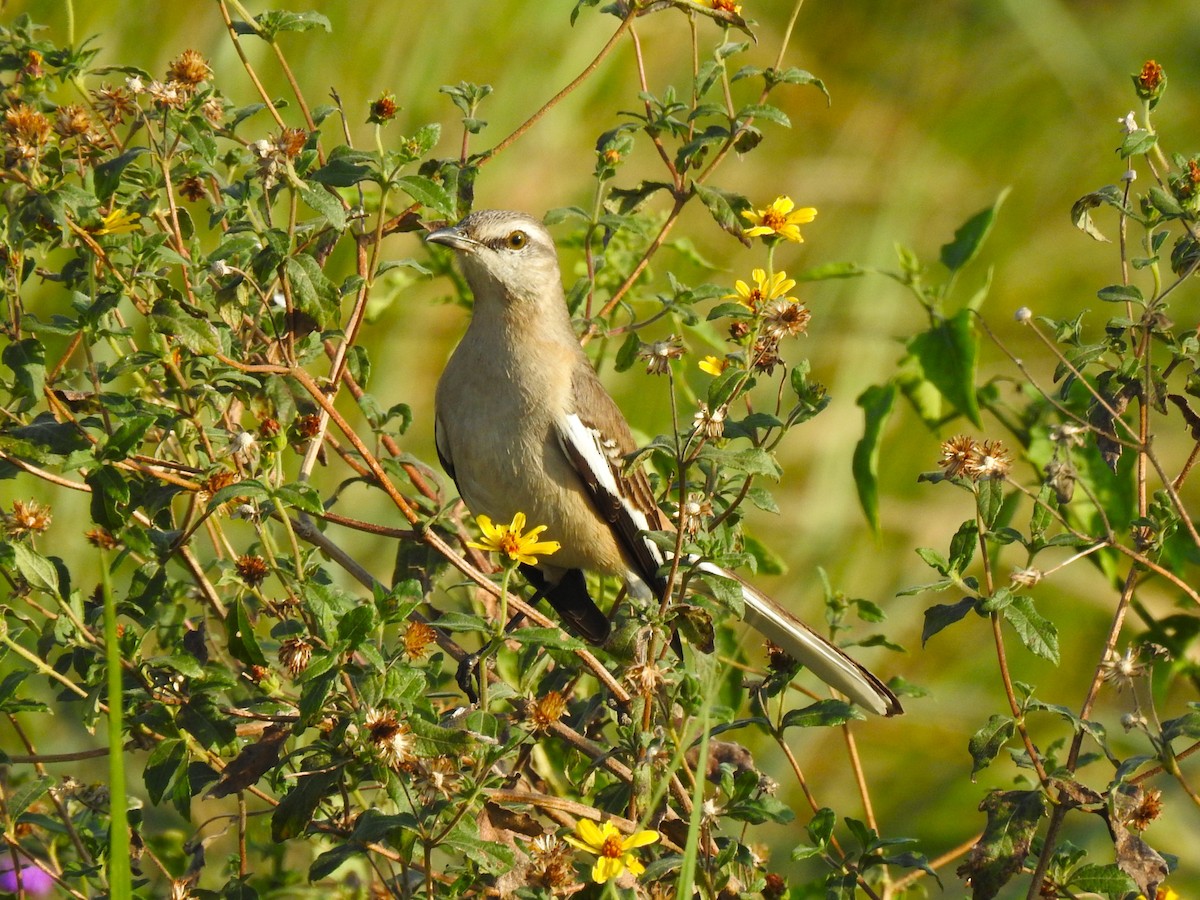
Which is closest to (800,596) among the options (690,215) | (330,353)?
(690,215)

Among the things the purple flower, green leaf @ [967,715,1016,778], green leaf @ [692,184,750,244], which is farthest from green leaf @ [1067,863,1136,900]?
the purple flower

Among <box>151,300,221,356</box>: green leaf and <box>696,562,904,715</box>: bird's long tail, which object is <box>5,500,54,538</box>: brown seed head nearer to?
<box>151,300,221,356</box>: green leaf

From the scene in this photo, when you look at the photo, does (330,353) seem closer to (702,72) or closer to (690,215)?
(702,72)

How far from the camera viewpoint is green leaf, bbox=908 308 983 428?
311 centimetres

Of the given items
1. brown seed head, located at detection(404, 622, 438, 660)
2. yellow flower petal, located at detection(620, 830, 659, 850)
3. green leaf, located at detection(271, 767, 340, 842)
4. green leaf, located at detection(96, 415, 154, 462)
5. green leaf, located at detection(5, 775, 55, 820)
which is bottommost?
green leaf, located at detection(5, 775, 55, 820)

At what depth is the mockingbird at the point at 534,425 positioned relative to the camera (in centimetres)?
340

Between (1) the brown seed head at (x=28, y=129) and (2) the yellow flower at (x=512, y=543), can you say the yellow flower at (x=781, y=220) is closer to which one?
(2) the yellow flower at (x=512, y=543)

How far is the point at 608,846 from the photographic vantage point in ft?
6.55

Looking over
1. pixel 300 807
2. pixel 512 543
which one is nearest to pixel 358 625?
pixel 512 543

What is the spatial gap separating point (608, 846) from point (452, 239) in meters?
1.81

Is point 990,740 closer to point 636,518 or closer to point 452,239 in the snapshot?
point 636,518

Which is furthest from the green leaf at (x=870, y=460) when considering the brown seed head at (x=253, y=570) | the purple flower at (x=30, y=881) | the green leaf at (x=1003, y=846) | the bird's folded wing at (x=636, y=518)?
the purple flower at (x=30, y=881)

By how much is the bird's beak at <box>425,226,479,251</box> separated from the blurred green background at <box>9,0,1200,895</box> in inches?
54.4

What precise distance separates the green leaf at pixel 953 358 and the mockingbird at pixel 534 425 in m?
0.65
